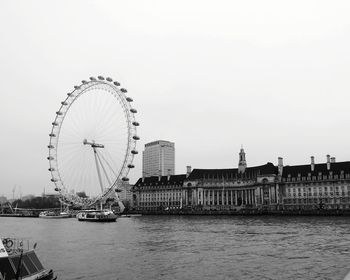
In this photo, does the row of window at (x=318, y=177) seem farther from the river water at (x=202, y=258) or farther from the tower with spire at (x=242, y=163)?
the river water at (x=202, y=258)

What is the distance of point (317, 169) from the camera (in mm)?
159375

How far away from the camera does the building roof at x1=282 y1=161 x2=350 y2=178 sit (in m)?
154

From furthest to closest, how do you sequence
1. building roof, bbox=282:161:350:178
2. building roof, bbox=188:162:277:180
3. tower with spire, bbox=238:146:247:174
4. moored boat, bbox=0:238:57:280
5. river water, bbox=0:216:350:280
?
tower with spire, bbox=238:146:247:174 → building roof, bbox=188:162:277:180 → building roof, bbox=282:161:350:178 → river water, bbox=0:216:350:280 → moored boat, bbox=0:238:57:280

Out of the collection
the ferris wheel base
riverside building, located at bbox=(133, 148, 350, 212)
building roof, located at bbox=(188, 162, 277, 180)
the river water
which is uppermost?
building roof, located at bbox=(188, 162, 277, 180)

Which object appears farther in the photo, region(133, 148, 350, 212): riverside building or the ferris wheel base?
region(133, 148, 350, 212): riverside building

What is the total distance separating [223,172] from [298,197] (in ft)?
132

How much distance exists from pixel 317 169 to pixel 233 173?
3958cm

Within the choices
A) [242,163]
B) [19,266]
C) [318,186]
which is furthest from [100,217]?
[19,266]

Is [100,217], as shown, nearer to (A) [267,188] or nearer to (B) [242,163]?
(A) [267,188]

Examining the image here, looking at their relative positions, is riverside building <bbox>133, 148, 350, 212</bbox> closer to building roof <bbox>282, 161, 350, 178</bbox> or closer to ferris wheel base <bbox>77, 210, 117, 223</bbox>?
building roof <bbox>282, 161, 350, 178</bbox>

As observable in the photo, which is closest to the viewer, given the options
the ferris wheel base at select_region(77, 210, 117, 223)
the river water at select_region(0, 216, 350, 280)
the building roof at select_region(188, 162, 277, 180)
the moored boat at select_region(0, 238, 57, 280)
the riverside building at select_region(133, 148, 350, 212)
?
the moored boat at select_region(0, 238, 57, 280)

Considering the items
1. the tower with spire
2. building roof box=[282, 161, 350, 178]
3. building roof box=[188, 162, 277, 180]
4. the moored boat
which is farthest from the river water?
the tower with spire

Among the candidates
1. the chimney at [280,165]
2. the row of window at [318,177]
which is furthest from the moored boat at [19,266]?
the chimney at [280,165]

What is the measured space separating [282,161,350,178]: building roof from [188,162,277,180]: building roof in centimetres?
580
